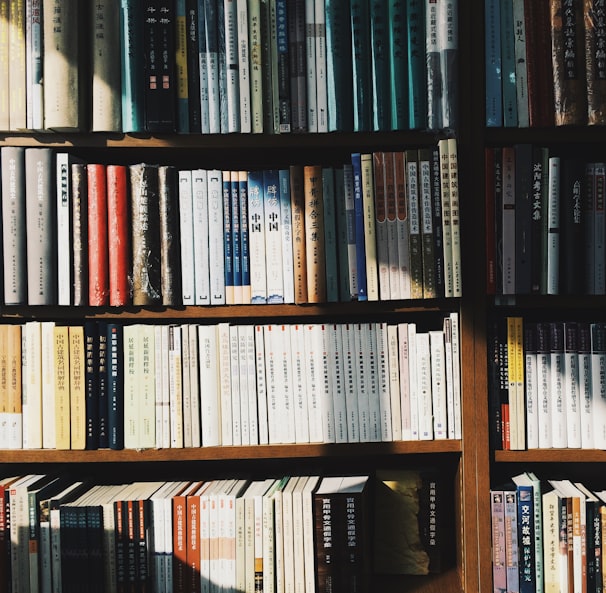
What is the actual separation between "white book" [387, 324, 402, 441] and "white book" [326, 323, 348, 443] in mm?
101

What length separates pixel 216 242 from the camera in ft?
4.65

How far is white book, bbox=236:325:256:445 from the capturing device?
4.69 ft

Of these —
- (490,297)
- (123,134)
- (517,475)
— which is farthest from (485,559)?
(123,134)

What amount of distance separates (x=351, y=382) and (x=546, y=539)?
53cm

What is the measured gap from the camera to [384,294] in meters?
1.39

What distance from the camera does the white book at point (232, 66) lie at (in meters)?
1.37

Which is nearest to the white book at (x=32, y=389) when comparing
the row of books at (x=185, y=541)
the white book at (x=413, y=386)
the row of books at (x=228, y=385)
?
the row of books at (x=228, y=385)

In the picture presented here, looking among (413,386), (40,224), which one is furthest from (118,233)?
(413,386)

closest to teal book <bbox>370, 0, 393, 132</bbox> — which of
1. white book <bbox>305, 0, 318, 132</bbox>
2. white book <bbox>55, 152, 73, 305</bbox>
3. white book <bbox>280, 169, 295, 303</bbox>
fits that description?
white book <bbox>305, 0, 318, 132</bbox>

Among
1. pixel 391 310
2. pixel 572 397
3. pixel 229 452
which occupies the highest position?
pixel 391 310

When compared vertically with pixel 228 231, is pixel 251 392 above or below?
below

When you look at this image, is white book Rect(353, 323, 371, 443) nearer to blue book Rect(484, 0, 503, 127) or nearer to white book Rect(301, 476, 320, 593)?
white book Rect(301, 476, 320, 593)

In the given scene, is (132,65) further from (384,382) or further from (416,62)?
(384,382)

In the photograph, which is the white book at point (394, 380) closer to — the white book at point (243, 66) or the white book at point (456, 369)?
the white book at point (456, 369)
